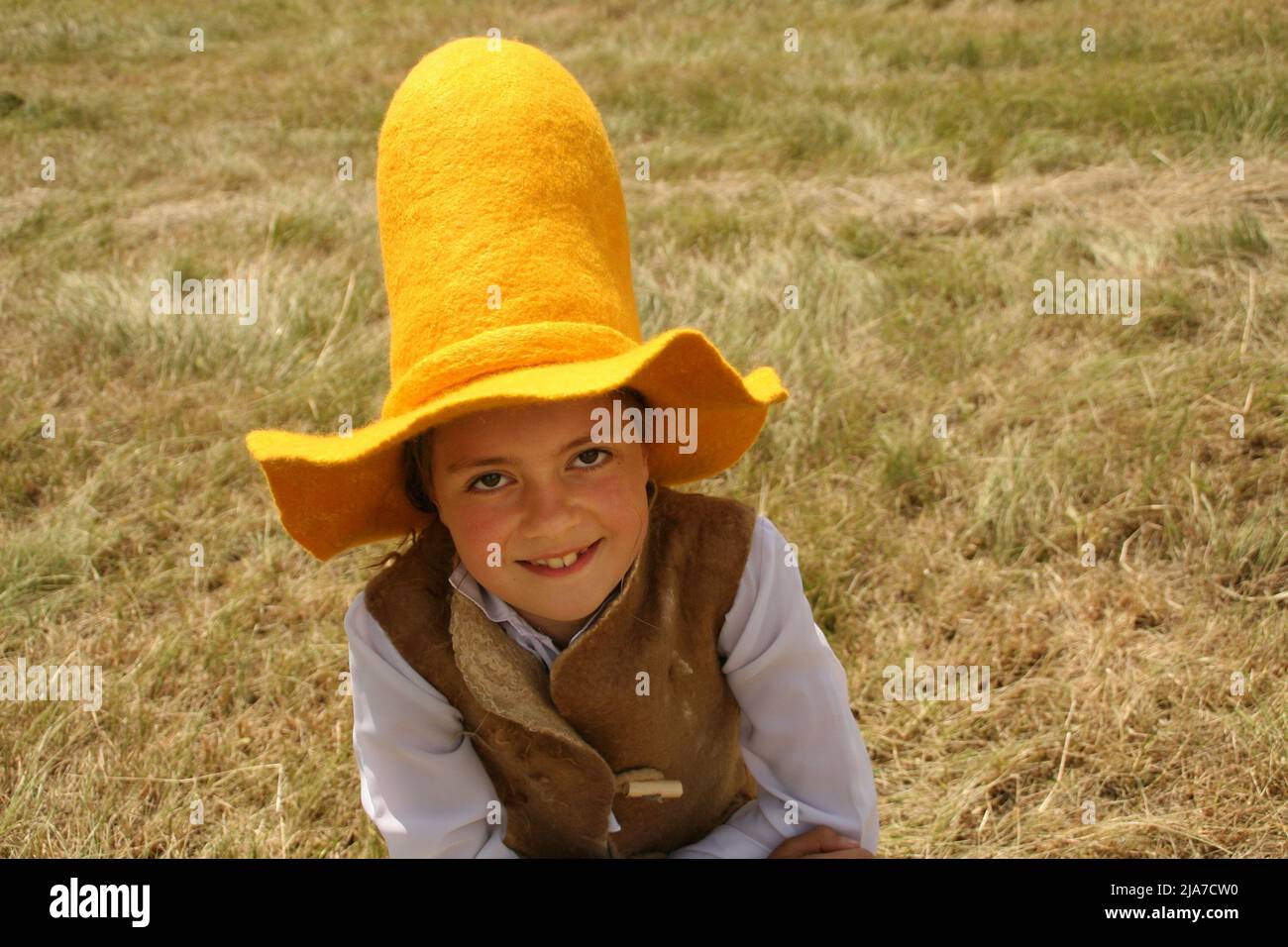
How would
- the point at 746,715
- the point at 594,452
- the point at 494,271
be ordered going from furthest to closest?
the point at 746,715
the point at 594,452
the point at 494,271

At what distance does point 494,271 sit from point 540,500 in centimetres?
29

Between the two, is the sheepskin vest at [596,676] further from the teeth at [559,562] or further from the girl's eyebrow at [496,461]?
the girl's eyebrow at [496,461]

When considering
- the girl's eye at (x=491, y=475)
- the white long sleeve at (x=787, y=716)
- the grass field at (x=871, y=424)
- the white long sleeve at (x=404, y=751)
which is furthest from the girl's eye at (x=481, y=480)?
the grass field at (x=871, y=424)

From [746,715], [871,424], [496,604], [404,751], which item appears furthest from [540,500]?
[871,424]

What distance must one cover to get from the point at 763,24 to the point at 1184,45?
8.91ft

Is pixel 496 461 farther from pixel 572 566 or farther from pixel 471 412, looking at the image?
pixel 572 566

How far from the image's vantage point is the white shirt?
1.62 m

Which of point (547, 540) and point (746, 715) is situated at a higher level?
point (547, 540)

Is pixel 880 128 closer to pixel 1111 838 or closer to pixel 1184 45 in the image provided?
pixel 1184 45

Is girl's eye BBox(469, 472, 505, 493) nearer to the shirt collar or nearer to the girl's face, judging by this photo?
the girl's face

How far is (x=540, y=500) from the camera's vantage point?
1450 mm

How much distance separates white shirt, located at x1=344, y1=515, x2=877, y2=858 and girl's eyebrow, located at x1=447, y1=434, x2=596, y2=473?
0.74 feet

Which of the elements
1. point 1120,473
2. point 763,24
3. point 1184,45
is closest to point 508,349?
point 1120,473
